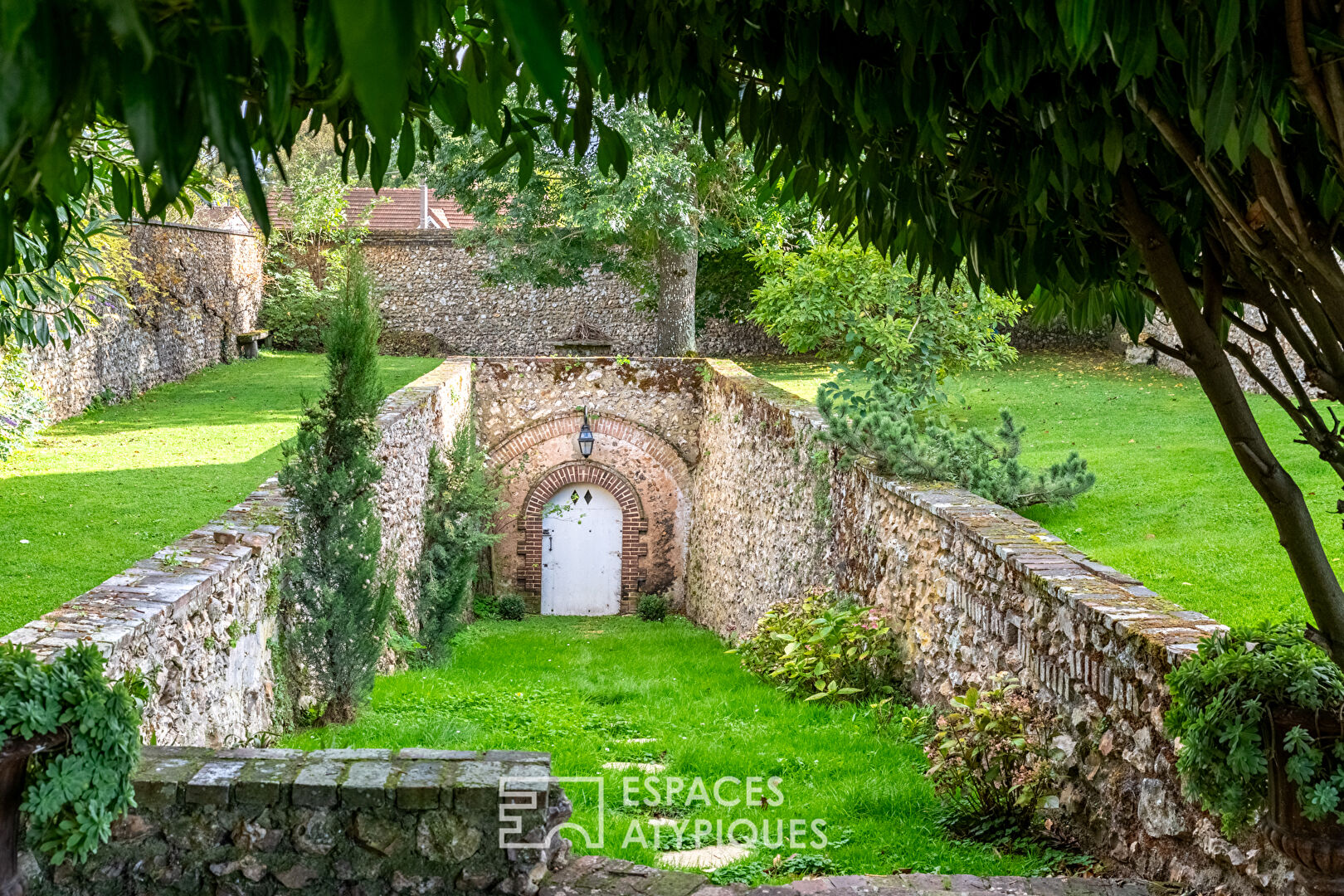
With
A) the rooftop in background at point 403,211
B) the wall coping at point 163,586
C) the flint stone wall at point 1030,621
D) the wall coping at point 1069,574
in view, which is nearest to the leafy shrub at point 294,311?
the rooftop in background at point 403,211

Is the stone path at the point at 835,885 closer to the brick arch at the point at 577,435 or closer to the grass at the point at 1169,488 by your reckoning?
the grass at the point at 1169,488

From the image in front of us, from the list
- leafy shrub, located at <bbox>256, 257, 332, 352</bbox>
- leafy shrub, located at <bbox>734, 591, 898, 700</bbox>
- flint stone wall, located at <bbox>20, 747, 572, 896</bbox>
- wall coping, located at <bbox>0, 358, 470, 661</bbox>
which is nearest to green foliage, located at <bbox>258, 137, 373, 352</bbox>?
leafy shrub, located at <bbox>256, 257, 332, 352</bbox>

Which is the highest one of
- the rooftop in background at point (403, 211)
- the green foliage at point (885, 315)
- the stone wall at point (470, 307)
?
the rooftop in background at point (403, 211)

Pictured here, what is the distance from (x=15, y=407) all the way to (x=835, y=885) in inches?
375

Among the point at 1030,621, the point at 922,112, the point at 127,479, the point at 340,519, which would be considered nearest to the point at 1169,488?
the point at 1030,621

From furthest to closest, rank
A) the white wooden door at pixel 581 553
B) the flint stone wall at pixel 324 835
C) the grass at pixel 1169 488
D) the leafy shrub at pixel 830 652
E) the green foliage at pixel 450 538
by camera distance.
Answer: the white wooden door at pixel 581 553 < the green foliage at pixel 450 538 < the leafy shrub at pixel 830 652 < the grass at pixel 1169 488 < the flint stone wall at pixel 324 835

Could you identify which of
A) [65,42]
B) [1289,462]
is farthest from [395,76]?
[1289,462]

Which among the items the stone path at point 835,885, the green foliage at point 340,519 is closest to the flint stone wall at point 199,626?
the green foliage at point 340,519

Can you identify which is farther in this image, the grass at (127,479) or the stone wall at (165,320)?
the stone wall at (165,320)

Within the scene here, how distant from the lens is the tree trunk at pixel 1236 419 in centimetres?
201

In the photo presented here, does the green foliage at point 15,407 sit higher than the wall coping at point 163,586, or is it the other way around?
the green foliage at point 15,407

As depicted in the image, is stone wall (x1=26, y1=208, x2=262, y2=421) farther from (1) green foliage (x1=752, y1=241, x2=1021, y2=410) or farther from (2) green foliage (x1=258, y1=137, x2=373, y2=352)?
(1) green foliage (x1=752, y1=241, x2=1021, y2=410)

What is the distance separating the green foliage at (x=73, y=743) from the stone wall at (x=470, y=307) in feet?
72.1

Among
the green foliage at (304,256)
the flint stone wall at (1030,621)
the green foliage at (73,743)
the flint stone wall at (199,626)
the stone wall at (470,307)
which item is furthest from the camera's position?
the stone wall at (470,307)
